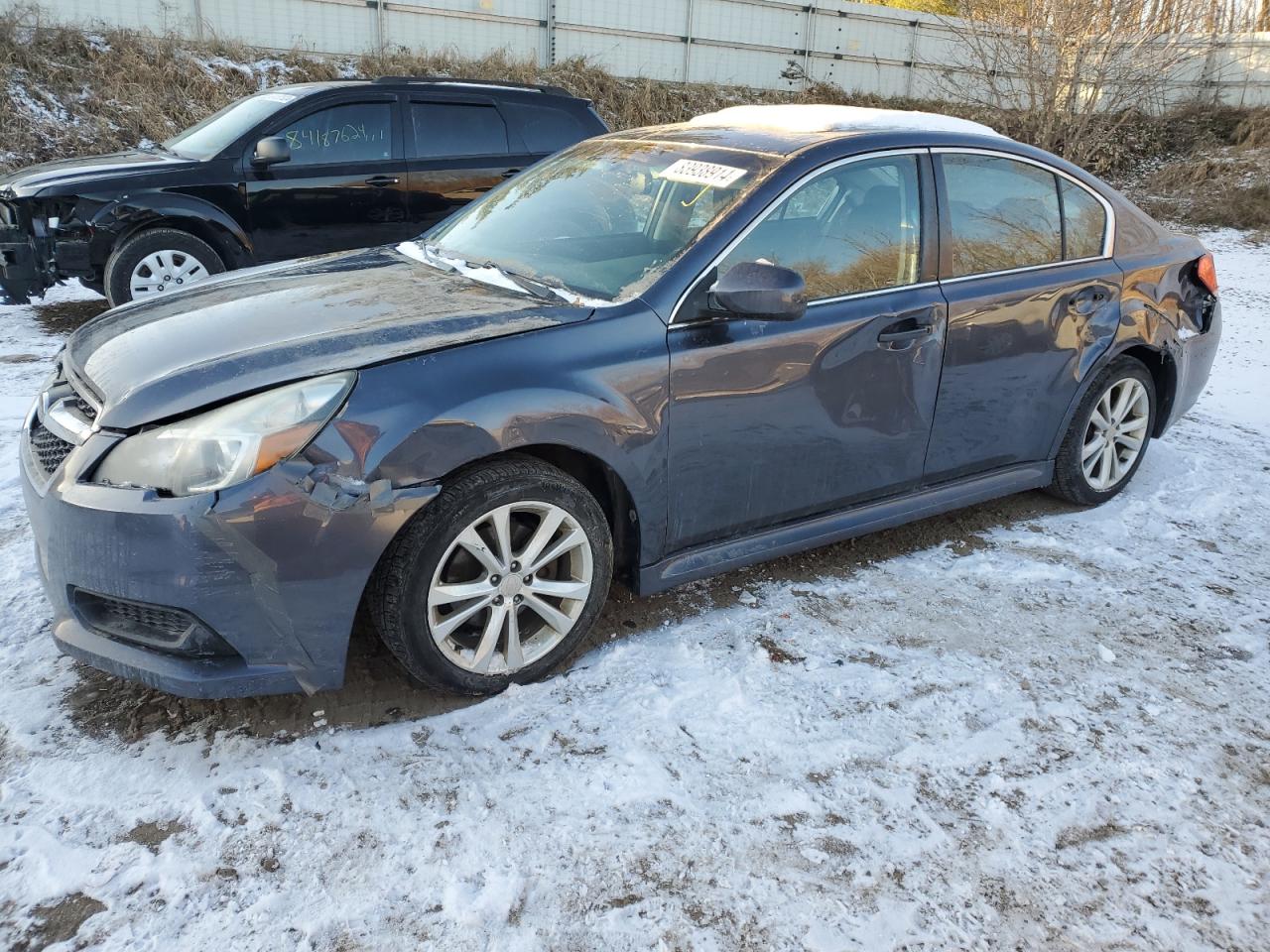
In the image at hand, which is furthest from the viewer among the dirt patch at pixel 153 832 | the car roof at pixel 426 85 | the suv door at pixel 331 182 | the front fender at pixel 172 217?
the car roof at pixel 426 85

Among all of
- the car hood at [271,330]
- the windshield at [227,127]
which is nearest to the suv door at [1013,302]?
the car hood at [271,330]

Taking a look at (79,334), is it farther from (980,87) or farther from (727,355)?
(980,87)

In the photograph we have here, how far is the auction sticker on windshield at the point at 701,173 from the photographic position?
3.46 m

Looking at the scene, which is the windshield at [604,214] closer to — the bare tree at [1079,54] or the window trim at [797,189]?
the window trim at [797,189]

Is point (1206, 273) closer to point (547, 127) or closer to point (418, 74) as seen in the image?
point (547, 127)

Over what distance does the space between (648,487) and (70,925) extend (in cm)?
185

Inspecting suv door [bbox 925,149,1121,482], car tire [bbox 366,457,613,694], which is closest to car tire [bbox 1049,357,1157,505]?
suv door [bbox 925,149,1121,482]

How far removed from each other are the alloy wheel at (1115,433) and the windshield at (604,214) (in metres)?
2.09

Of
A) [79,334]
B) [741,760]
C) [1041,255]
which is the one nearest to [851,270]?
[1041,255]

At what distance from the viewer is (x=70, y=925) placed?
2123 mm

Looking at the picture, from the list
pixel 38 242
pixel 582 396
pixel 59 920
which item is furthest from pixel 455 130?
pixel 59 920

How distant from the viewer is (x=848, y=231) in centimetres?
356

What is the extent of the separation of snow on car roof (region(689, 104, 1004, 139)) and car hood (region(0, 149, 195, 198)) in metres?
4.57

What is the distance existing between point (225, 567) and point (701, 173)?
210 cm
